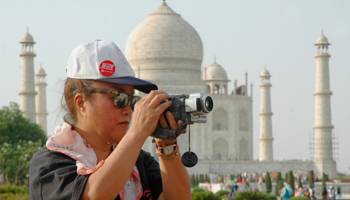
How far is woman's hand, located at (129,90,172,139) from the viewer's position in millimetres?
1838

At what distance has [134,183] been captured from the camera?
218 centimetres

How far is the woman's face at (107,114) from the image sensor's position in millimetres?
1999

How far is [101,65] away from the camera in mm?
1985

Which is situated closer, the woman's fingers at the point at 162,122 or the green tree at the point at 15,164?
the woman's fingers at the point at 162,122

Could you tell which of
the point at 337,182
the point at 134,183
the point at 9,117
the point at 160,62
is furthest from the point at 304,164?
the point at 134,183

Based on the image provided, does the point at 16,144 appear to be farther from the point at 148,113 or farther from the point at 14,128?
the point at 148,113

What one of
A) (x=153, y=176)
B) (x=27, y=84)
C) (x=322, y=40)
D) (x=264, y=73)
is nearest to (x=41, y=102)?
(x=27, y=84)

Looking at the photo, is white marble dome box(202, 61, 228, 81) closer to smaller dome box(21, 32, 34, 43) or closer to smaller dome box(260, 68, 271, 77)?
smaller dome box(260, 68, 271, 77)

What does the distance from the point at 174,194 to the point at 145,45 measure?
3373 centimetres

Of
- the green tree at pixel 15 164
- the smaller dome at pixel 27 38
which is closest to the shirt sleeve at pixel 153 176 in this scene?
the green tree at pixel 15 164

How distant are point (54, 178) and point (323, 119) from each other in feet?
100

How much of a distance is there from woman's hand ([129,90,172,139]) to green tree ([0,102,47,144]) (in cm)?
2139

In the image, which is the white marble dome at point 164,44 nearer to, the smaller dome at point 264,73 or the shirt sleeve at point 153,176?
the smaller dome at point 264,73

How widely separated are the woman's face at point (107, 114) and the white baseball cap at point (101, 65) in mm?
45
